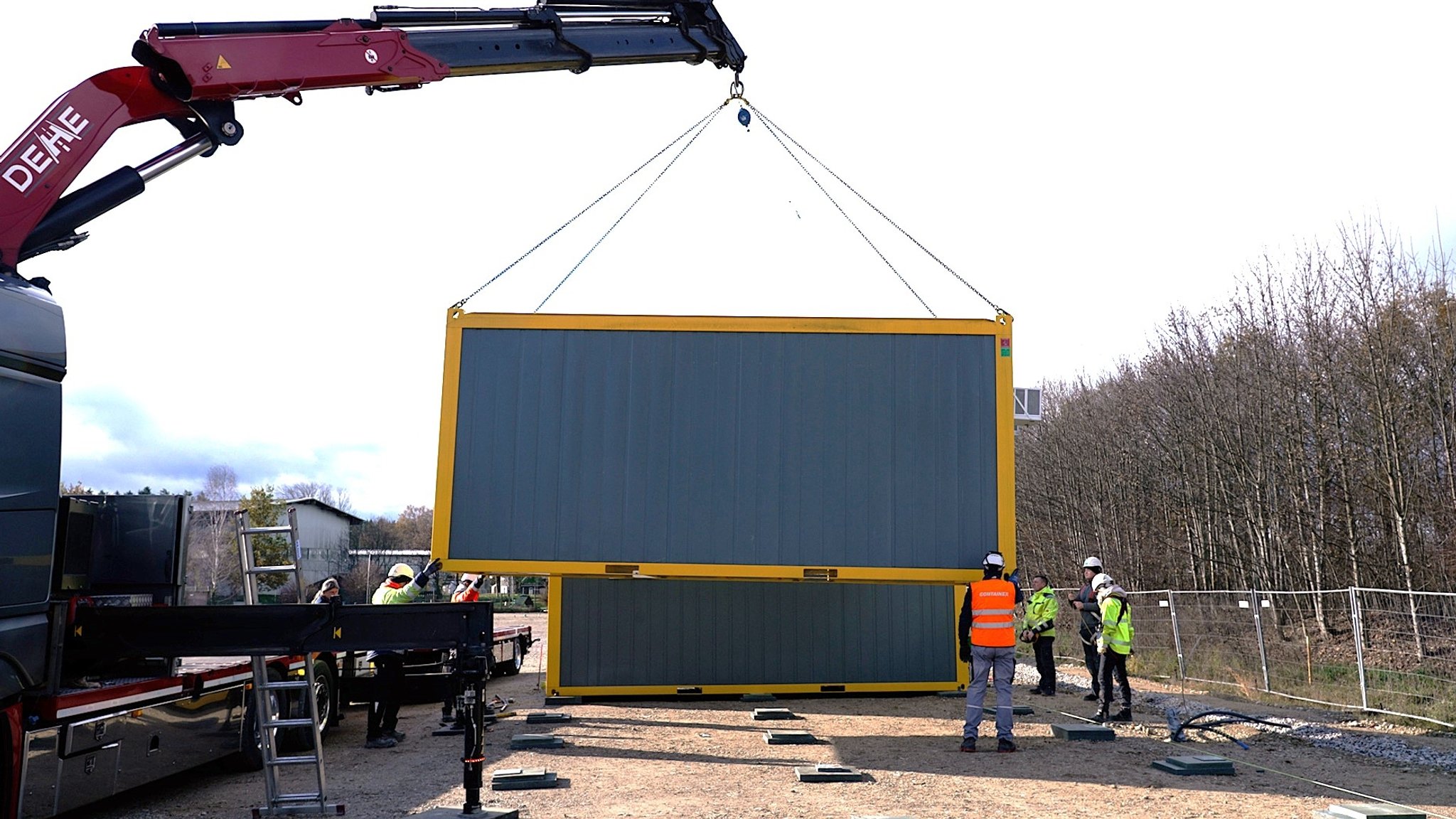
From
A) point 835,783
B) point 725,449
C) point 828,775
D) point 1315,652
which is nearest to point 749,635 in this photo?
point 725,449

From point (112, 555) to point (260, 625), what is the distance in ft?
5.64

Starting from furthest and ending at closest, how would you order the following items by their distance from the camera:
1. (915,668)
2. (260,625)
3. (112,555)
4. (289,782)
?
(915,668) → (289,782) → (112,555) → (260,625)

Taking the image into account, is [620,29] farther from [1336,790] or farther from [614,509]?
[1336,790]

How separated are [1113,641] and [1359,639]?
2954 millimetres

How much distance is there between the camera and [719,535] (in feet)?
35.2

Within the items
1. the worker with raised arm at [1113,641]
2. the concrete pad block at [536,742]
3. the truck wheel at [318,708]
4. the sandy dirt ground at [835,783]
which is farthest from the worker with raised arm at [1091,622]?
the truck wheel at [318,708]

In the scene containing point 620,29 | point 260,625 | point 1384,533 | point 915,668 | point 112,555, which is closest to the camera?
point 260,625

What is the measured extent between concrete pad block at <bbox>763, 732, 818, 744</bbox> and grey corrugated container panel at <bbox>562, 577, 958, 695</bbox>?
3.25 m

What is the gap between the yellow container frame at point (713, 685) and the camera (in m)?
13.3

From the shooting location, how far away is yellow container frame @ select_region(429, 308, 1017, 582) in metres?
10.6

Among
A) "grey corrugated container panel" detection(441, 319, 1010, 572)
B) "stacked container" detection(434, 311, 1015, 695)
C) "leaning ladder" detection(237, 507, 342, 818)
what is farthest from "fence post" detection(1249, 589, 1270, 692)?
"leaning ladder" detection(237, 507, 342, 818)

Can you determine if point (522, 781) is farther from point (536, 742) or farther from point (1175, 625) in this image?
point (1175, 625)

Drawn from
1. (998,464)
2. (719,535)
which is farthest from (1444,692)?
(719,535)

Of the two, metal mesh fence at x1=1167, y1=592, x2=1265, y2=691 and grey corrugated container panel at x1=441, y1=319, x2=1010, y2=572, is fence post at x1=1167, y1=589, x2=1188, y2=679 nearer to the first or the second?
metal mesh fence at x1=1167, y1=592, x2=1265, y2=691
